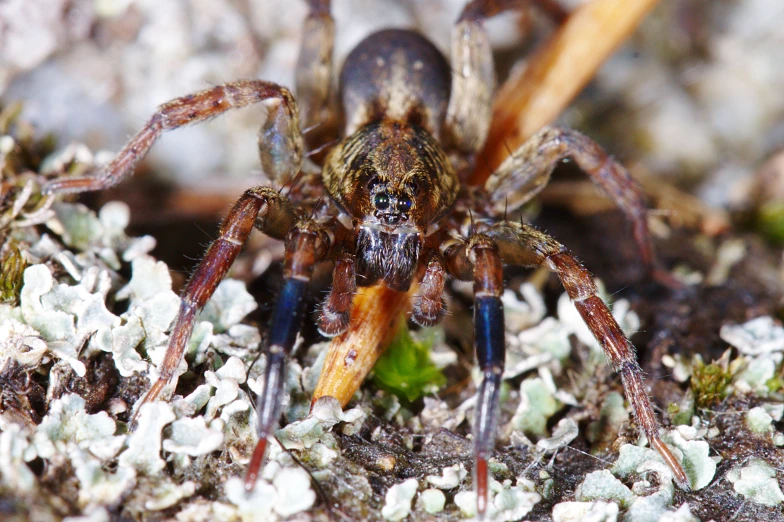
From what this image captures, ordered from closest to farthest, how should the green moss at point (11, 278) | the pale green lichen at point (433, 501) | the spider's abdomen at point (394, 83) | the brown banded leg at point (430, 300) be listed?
the pale green lichen at point (433, 501), the green moss at point (11, 278), the brown banded leg at point (430, 300), the spider's abdomen at point (394, 83)

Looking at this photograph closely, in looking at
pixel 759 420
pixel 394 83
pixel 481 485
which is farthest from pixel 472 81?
pixel 481 485

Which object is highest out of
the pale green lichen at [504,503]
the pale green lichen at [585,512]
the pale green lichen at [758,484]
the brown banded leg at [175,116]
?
the brown banded leg at [175,116]

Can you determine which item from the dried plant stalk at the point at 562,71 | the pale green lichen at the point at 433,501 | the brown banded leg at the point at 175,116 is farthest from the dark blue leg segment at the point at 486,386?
the dried plant stalk at the point at 562,71

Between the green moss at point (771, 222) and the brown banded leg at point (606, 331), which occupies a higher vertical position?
the brown banded leg at point (606, 331)

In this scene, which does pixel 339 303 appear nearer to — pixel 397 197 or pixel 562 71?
pixel 397 197

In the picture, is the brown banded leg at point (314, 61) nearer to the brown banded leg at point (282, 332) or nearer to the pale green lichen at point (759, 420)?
the brown banded leg at point (282, 332)

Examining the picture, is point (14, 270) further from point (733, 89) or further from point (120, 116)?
point (733, 89)

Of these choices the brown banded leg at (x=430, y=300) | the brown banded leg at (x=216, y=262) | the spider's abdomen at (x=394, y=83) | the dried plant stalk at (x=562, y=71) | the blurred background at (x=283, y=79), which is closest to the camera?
the brown banded leg at (x=216, y=262)
